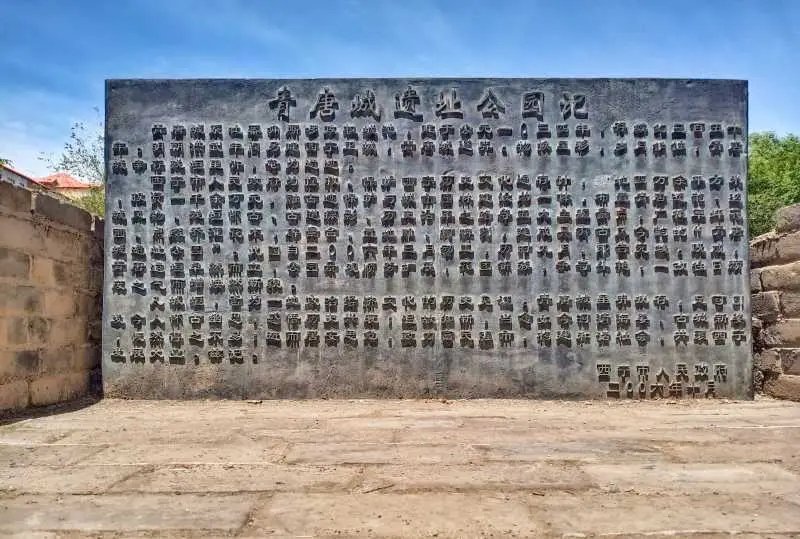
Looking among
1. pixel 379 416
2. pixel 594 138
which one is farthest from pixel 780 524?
pixel 594 138

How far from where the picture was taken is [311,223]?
8.14 meters

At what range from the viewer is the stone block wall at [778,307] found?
7.85 metres

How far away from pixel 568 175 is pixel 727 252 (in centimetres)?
203

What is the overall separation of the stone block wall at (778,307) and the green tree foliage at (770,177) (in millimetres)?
→ 15493

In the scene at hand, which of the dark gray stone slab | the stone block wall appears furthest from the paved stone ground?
the stone block wall

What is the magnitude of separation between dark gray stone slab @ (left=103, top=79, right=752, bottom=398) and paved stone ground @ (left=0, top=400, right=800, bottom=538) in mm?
1156

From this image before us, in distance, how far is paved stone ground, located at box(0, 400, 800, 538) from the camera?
10.7ft

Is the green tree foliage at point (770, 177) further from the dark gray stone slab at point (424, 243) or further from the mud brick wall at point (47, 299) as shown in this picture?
the mud brick wall at point (47, 299)

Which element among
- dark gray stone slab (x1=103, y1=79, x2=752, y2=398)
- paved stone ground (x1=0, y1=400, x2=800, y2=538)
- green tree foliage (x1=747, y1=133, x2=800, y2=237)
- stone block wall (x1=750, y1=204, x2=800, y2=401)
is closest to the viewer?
paved stone ground (x1=0, y1=400, x2=800, y2=538)

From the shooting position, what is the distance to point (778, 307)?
8.02m

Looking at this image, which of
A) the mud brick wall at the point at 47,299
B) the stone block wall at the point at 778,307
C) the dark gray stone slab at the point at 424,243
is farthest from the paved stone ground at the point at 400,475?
the stone block wall at the point at 778,307

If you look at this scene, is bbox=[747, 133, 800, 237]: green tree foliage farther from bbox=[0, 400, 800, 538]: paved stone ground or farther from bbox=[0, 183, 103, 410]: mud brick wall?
bbox=[0, 183, 103, 410]: mud brick wall

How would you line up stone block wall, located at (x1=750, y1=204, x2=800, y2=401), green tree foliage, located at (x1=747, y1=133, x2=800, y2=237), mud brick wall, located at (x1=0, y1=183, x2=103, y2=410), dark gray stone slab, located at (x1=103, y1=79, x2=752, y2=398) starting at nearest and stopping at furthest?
mud brick wall, located at (x1=0, y1=183, x2=103, y2=410) < stone block wall, located at (x1=750, y1=204, x2=800, y2=401) < dark gray stone slab, located at (x1=103, y1=79, x2=752, y2=398) < green tree foliage, located at (x1=747, y1=133, x2=800, y2=237)

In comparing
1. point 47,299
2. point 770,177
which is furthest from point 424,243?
point 770,177
